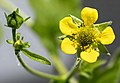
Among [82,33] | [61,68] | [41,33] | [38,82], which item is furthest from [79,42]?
[38,82]

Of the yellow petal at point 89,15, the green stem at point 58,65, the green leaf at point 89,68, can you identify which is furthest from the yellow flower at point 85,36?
the green stem at point 58,65

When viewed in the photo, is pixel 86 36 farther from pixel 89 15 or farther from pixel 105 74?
pixel 105 74

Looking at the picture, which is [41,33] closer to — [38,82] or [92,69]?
[92,69]

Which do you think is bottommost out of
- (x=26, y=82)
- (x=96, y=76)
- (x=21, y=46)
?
(x=26, y=82)

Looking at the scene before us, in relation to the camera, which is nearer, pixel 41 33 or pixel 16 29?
pixel 16 29

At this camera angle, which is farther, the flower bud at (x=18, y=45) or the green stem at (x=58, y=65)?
the green stem at (x=58, y=65)

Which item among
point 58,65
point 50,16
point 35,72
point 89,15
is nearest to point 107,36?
point 89,15

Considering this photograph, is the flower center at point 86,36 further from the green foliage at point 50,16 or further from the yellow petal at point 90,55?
the green foliage at point 50,16
